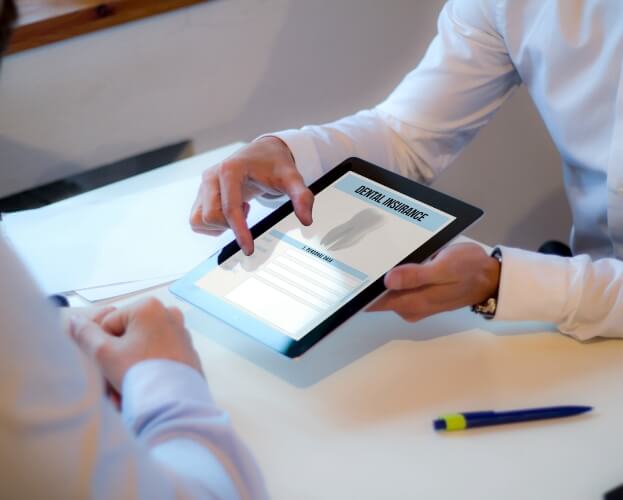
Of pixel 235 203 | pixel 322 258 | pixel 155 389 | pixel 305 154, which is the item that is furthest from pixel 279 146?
pixel 155 389

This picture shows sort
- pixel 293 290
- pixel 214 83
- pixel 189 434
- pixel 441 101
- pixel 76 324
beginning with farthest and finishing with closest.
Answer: pixel 214 83
pixel 441 101
pixel 293 290
pixel 76 324
pixel 189 434

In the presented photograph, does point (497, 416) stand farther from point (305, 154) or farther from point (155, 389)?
point (305, 154)

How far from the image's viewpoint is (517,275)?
32.6 inches

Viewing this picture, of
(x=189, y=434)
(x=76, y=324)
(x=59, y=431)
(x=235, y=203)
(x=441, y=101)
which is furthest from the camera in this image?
(x=441, y=101)

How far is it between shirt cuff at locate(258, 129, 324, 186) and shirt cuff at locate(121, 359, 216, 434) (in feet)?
1.43

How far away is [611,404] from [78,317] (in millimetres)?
480

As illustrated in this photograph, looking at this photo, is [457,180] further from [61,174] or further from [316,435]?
[316,435]

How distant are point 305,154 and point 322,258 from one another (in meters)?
0.24

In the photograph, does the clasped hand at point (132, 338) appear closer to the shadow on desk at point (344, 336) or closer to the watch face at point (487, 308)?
the shadow on desk at point (344, 336)

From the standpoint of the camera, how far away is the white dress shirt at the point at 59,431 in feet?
1.44

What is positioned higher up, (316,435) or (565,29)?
(565,29)

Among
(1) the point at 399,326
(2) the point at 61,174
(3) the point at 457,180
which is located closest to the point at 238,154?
(1) the point at 399,326

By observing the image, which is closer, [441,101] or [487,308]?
[487,308]

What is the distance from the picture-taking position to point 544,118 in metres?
1.09
